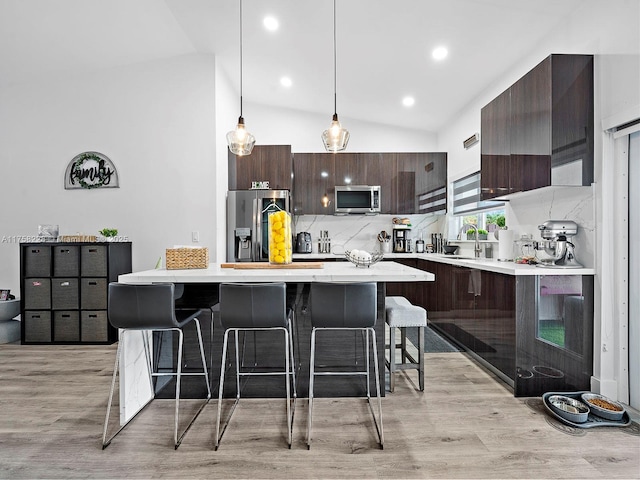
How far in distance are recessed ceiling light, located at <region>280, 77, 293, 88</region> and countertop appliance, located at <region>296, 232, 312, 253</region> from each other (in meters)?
1.98

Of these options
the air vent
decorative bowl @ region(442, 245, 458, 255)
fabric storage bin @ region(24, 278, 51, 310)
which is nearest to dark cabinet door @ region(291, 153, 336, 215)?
decorative bowl @ region(442, 245, 458, 255)

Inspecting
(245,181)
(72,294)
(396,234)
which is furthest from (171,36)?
(396,234)

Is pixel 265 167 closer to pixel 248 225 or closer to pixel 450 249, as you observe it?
pixel 248 225

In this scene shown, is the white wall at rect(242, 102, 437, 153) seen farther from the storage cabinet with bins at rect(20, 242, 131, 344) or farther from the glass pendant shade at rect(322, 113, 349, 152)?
the glass pendant shade at rect(322, 113, 349, 152)

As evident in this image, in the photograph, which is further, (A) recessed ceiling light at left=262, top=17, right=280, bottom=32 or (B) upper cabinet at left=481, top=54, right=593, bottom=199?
(A) recessed ceiling light at left=262, top=17, right=280, bottom=32

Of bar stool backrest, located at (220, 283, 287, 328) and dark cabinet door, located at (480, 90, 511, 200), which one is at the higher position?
dark cabinet door, located at (480, 90, 511, 200)

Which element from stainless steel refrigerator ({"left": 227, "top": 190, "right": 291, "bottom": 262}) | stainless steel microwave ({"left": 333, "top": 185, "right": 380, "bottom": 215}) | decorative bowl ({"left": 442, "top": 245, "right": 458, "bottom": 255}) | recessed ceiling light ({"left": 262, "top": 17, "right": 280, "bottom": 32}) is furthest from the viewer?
stainless steel microwave ({"left": 333, "top": 185, "right": 380, "bottom": 215})

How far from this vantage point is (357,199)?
5.57 m

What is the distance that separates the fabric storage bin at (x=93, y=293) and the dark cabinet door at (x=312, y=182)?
2597mm

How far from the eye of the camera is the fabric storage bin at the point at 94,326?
13.5 feet

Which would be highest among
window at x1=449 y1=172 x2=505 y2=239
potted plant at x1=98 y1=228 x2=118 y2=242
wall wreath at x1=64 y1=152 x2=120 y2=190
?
wall wreath at x1=64 y1=152 x2=120 y2=190

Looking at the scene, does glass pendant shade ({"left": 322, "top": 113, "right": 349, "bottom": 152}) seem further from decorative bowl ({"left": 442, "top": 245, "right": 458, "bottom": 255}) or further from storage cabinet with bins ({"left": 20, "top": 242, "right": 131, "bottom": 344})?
storage cabinet with bins ({"left": 20, "top": 242, "right": 131, "bottom": 344})

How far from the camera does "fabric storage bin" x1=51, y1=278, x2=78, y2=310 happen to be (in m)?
4.16

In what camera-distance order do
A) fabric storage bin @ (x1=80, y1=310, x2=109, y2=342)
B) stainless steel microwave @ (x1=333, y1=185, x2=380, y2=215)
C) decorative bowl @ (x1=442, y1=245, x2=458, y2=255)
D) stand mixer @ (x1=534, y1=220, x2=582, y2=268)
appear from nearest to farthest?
stand mixer @ (x1=534, y1=220, x2=582, y2=268)
fabric storage bin @ (x1=80, y1=310, x2=109, y2=342)
decorative bowl @ (x1=442, y1=245, x2=458, y2=255)
stainless steel microwave @ (x1=333, y1=185, x2=380, y2=215)
